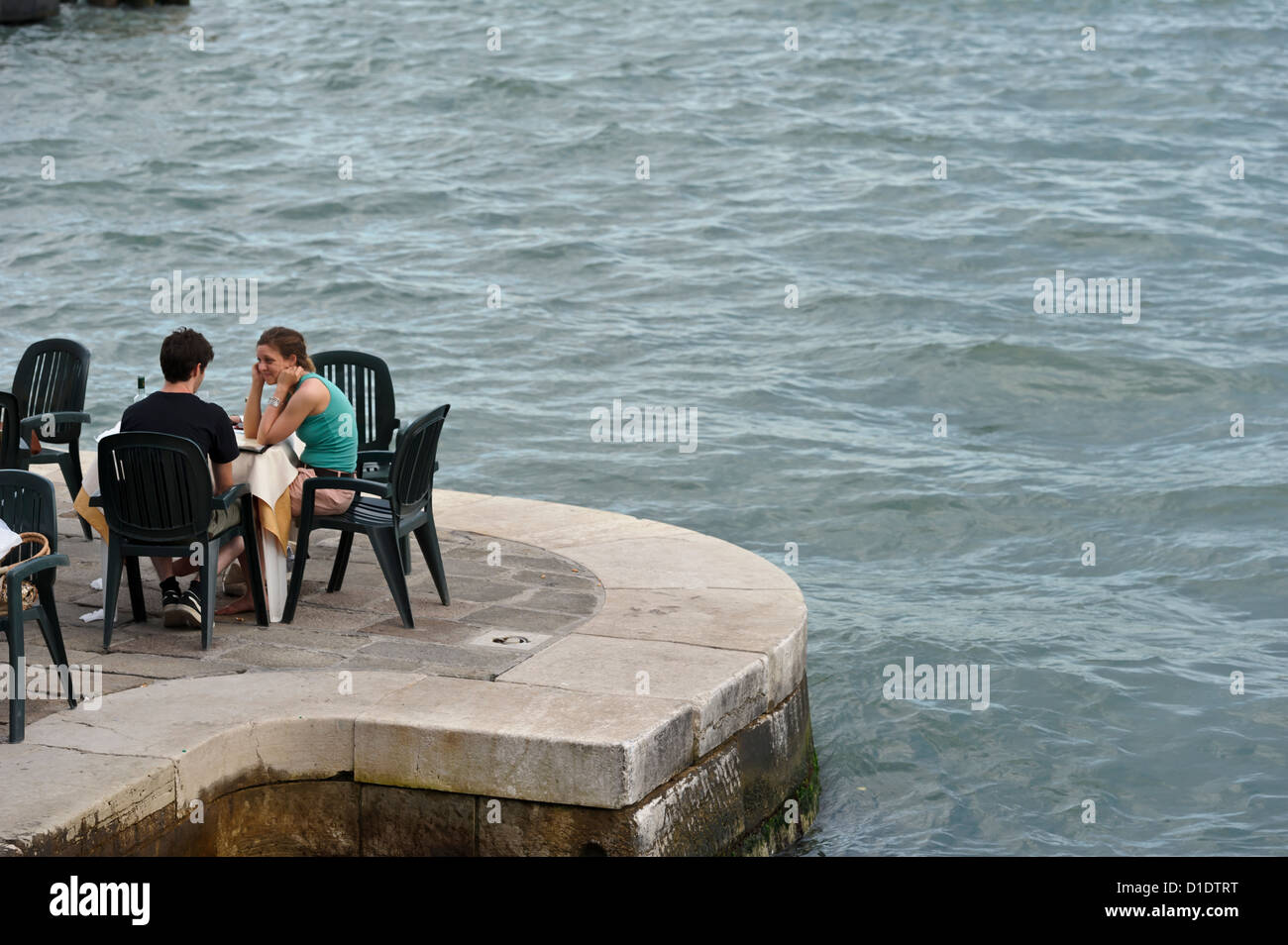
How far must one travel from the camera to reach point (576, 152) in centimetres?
2662

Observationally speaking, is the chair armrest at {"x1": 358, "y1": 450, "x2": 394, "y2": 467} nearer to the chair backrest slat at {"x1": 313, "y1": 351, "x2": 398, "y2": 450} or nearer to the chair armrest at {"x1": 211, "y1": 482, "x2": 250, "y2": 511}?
the chair backrest slat at {"x1": 313, "y1": 351, "x2": 398, "y2": 450}

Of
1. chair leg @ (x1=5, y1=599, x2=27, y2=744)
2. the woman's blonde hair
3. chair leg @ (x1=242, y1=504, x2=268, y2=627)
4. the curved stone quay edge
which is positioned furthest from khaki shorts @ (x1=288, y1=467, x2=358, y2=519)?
Result: chair leg @ (x1=5, y1=599, x2=27, y2=744)

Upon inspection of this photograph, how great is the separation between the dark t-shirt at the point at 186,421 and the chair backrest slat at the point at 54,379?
2.32m

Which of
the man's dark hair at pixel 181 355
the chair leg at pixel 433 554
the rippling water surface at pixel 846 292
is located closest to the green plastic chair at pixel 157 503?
the man's dark hair at pixel 181 355

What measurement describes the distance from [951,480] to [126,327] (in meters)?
10.5

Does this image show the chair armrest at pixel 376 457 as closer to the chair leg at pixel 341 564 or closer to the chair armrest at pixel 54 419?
the chair leg at pixel 341 564

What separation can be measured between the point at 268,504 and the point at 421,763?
1.90m

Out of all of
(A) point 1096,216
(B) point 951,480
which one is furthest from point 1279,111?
(B) point 951,480

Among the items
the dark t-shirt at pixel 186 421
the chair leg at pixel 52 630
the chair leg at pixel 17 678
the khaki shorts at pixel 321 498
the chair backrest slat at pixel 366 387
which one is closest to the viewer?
the chair leg at pixel 17 678

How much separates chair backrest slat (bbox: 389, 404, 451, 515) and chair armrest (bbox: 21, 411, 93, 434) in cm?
265

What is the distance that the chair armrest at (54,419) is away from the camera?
8406mm

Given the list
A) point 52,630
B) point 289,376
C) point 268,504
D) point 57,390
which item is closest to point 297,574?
point 268,504

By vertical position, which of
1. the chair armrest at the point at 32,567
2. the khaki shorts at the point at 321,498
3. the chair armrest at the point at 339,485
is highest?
the chair armrest at the point at 32,567
